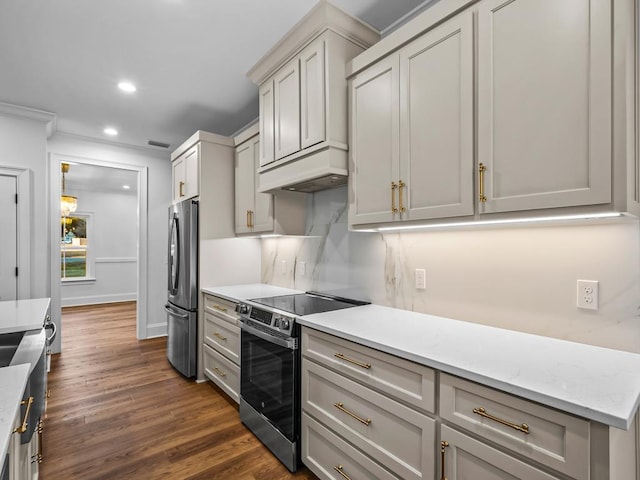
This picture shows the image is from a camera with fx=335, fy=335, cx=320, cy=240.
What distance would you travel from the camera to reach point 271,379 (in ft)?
6.93

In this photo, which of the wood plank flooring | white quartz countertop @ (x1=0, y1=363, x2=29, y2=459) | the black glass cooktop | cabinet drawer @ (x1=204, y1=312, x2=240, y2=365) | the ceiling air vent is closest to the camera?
white quartz countertop @ (x1=0, y1=363, x2=29, y2=459)

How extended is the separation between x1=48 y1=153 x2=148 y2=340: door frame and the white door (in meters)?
0.57

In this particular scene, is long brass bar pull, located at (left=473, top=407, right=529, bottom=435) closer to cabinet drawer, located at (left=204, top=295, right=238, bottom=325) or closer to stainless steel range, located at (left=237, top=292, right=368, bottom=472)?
stainless steel range, located at (left=237, top=292, right=368, bottom=472)

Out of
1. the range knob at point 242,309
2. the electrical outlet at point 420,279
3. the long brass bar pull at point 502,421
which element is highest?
the electrical outlet at point 420,279

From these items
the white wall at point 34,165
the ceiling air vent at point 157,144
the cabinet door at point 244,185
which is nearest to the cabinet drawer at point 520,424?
the cabinet door at point 244,185

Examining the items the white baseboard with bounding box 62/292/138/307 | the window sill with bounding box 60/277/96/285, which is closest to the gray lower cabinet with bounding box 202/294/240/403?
the white baseboard with bounding box 62/292/138/307

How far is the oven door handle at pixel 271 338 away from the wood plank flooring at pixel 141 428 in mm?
725

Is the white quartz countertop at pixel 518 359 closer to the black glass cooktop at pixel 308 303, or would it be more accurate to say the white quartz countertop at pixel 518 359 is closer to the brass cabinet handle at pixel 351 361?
the brass cabinet handle at pixel 351 361

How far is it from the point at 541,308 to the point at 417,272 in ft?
2.22

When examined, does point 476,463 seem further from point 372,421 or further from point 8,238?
point 8,238

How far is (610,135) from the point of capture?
1.10 meters

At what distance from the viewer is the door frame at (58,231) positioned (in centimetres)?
407

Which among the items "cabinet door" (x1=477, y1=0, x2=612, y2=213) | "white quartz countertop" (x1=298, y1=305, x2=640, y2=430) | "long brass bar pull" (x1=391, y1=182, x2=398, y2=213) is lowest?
"white quartz countertop" (x1=298, y1=305, x2=640, y2=430)

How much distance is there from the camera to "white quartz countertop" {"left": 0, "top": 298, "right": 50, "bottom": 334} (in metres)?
1.86
